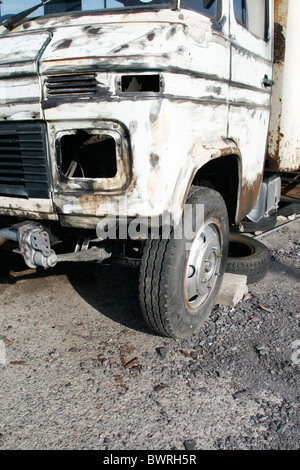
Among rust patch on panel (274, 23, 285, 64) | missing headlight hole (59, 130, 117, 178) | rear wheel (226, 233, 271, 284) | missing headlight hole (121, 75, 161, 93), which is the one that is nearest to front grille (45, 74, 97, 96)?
missing headlight hole (121, 75, 161, 93)

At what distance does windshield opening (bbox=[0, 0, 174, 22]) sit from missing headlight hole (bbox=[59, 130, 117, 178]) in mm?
818

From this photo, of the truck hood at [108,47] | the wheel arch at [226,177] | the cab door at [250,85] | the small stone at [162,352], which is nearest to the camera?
the truck hood at [108,47]

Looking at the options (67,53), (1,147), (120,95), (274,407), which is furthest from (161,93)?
(274,407)

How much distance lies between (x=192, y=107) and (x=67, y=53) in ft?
2.44

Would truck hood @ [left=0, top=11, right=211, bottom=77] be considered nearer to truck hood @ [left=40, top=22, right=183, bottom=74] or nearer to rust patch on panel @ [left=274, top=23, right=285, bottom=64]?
truck hood @ [left=40, top=22, right=183, bottom=74]

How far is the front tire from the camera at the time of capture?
8.50ft

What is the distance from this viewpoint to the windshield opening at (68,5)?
8.48 ft

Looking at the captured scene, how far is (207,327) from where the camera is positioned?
3.13 m

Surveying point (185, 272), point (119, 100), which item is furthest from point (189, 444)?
point (119, 100)

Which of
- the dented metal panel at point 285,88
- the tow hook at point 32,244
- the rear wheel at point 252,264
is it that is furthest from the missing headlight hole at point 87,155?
the dented metal panel at point 285,88

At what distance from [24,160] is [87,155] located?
1.46 ft

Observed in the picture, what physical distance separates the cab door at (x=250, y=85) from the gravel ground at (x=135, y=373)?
3.45ft

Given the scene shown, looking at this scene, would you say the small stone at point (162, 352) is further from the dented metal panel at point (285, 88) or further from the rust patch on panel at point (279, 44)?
the rust patch on panel at point (279, 44)
